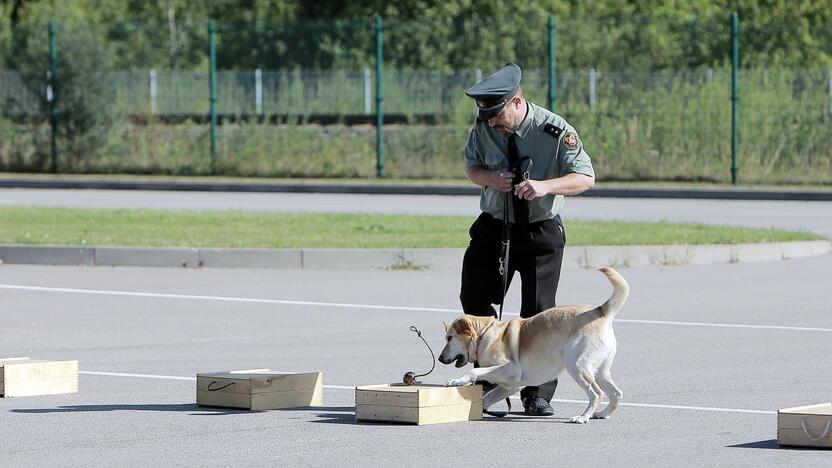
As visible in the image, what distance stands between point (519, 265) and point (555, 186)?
0.59 m

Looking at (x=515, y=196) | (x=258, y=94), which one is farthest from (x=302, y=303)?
(x=258, y=94)

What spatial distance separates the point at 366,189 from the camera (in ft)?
96.4

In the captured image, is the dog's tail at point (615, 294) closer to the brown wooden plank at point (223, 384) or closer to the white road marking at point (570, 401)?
the white road marking at point (570, 401)

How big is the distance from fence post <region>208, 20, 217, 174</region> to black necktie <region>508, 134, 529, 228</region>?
2442 centimetres

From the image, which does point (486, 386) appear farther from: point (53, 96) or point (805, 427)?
point (53, 96)

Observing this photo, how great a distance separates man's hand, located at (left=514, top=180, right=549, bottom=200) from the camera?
8039mm

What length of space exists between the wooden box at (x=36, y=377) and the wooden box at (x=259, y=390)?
91 cm

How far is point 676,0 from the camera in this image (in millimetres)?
56719

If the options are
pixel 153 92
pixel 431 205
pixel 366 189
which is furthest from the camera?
pixel 153 92

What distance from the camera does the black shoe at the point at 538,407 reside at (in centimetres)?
836

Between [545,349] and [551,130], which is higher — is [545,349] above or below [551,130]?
below

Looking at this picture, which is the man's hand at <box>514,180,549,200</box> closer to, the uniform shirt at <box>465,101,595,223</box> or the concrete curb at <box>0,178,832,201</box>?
the uniform shirt at <box>465,101,595,223</box>

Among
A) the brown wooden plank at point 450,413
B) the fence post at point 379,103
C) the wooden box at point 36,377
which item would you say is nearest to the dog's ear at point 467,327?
the brown wooden plank at point 450,413

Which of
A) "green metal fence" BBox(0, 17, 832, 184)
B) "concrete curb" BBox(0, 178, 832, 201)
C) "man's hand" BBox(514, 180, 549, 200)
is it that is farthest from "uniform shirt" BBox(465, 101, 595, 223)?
"green metal fence" BBox(0, 17, 832, 184)
